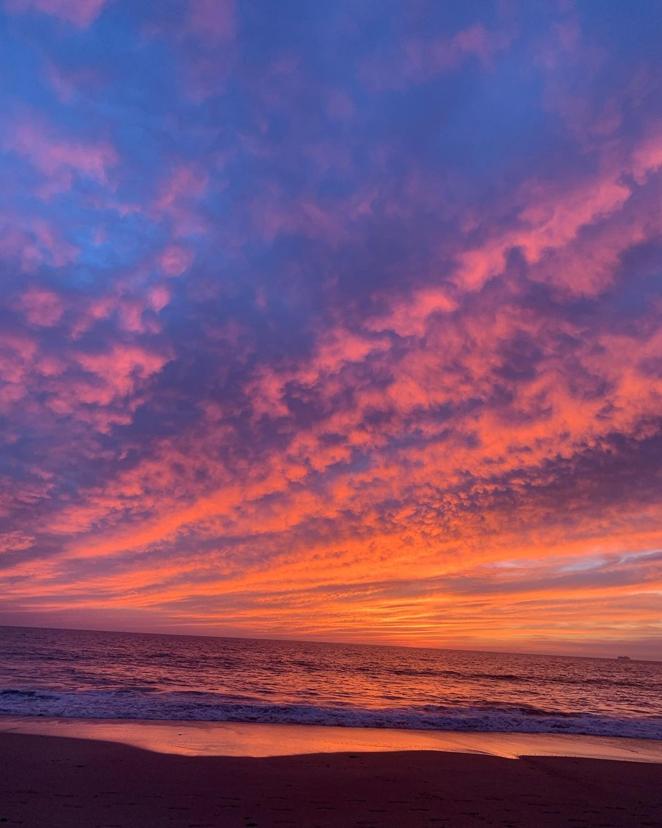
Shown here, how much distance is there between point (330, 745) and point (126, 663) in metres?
39.9

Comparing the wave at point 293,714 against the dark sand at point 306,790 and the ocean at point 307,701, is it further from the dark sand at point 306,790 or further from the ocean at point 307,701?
the dark sand at point 306,790

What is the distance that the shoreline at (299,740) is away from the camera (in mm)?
15477

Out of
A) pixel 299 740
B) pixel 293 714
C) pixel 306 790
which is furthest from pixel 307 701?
pixel 306 790

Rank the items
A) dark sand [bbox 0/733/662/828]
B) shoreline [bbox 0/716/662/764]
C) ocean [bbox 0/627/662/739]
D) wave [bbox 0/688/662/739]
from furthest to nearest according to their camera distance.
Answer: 1. ocean [bbox 0/627/662/739]
2. wave [bbox 0/688/662/739]
3. shoreline [bbox 0/716/662/764]
4. dark sand [bbox 0/733/662/828]

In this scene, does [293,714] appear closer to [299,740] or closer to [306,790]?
[299,740]

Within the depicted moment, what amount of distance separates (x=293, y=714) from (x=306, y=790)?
13417mm

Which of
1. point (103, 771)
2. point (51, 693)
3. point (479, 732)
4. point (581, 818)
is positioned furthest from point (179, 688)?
point (581, 818)

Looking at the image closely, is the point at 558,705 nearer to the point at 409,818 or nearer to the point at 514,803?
the point at 514,803

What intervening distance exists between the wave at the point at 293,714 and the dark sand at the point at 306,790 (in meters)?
7.16

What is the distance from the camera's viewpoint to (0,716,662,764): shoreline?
15477mm

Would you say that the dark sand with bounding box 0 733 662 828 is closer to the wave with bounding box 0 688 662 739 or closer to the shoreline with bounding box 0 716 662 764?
the shoreline with bounding box 0 716 662 764

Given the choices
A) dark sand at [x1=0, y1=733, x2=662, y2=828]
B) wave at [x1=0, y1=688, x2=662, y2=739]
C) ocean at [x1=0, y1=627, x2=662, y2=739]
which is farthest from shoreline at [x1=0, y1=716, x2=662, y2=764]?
ocean at [x1=0, y1=627, x2=662, y2=739]

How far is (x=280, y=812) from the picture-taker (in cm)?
979

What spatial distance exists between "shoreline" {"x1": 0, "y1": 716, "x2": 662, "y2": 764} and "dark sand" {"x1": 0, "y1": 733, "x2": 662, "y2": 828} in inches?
39.1
